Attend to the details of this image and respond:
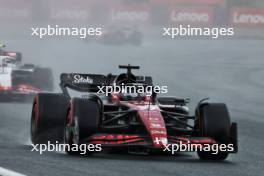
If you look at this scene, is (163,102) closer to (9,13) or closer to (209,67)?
(209,67)

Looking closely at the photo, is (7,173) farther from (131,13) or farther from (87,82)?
(131,13)

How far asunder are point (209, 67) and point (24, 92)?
13364 millimetres

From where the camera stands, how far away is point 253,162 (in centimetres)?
1223

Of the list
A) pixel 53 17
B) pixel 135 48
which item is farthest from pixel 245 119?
pixel 53 17

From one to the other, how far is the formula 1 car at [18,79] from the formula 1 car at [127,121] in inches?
313

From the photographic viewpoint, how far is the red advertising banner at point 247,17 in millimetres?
42344

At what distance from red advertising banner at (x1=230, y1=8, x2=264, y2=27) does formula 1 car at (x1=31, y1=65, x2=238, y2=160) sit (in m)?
28.6

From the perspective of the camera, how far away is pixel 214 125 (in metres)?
12.5

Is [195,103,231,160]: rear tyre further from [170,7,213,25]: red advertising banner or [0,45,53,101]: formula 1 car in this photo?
[170,7,213,25]: red advertising banner

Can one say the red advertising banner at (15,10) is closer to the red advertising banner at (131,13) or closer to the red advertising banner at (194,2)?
the red advertising banner at (131,13)

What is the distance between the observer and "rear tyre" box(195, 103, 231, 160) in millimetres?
12391

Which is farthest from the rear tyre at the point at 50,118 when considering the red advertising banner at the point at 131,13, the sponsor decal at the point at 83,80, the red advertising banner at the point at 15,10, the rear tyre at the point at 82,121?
the red advertising banner at the point at 131,13
